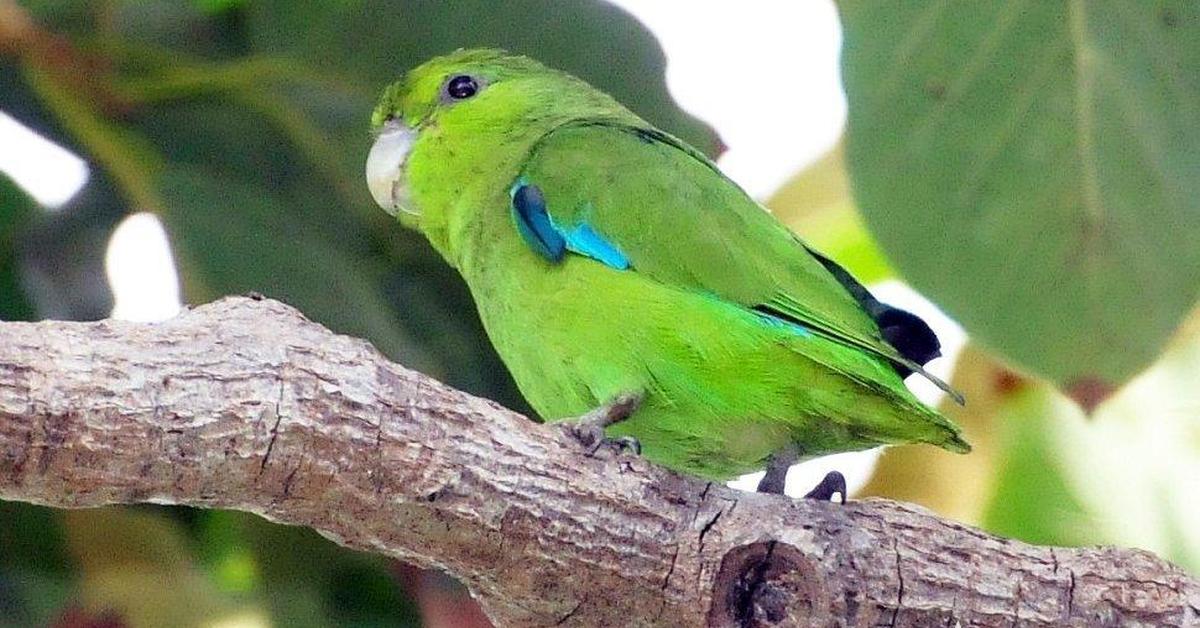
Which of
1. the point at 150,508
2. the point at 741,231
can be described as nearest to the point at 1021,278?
the point at 741,231

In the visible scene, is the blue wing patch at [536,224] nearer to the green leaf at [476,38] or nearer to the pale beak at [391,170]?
the pale beak at [391,170]

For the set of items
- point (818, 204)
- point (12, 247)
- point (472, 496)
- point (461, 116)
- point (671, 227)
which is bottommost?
point (12, 247)

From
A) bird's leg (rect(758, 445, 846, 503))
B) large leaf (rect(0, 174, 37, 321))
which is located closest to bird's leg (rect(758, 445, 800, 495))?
bird's leg (rect(758, 445, 846, 503))

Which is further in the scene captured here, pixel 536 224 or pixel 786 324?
pixel 536 224

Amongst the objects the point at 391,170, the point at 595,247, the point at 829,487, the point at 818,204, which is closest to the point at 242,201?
the point at 391,170

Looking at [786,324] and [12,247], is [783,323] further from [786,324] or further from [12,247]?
[12,247]

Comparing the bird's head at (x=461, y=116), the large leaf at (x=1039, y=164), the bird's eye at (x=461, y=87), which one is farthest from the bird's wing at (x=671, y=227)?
the large leaf at (x=1039, y=164)

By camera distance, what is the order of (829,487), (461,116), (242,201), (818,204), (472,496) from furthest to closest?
(818,204)
(242,201)
(461,116)
(829,487)
(472,496)

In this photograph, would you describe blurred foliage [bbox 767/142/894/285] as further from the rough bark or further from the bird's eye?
the rough bark
